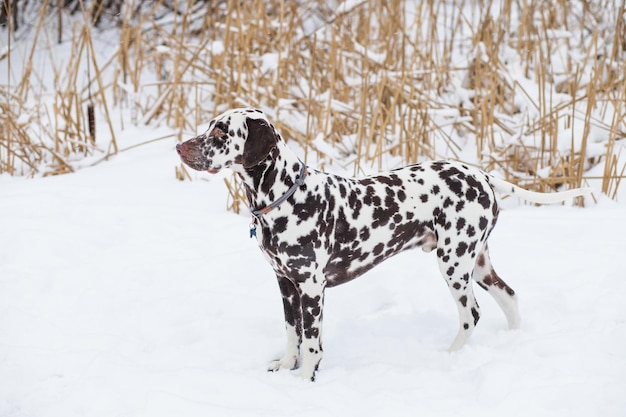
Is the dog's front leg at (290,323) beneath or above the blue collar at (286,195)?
beneath

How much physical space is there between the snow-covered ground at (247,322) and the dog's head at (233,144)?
890 mm

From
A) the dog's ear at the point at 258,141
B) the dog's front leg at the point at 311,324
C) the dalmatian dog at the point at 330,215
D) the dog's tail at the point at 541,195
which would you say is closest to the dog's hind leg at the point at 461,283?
the dalmatian dog at the point at 330,215

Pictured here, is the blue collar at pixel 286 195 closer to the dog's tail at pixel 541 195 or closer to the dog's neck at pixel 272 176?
the dog's neck at pixel 272 176

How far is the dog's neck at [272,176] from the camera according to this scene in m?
2.70

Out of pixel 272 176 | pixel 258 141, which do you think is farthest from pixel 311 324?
pixel 258 141

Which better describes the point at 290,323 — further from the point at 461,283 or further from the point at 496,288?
the point at 496,288

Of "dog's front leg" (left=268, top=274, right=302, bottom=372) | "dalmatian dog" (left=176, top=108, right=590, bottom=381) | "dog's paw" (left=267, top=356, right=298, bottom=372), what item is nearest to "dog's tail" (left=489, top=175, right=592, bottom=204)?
"dalmatian dog" (left=176, top=108, right=590, bottom=381)

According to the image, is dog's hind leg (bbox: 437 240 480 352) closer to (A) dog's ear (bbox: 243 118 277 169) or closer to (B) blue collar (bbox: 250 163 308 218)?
(B) blue collar (bbox: 250 163 308 218)

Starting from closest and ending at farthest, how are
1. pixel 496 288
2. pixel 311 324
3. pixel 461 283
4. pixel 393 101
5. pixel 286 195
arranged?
1. pixel 286 195
2. pixel 311 324
3. pixel 461 283
4. pixel 496 288
5. pixel 393 101

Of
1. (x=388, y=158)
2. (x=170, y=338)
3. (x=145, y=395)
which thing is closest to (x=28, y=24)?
(x=388, y=158)

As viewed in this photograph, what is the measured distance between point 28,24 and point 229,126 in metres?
6.19

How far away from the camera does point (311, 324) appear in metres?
2.87

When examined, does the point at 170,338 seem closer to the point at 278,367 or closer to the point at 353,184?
the point at 278,367

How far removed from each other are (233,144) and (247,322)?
113 centimetres
